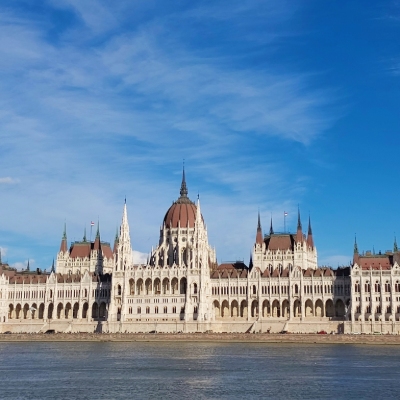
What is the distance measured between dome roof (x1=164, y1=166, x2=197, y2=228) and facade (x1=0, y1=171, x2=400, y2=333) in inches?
8.2

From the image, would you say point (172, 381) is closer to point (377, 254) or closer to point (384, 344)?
point (384, 344)

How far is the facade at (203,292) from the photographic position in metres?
141

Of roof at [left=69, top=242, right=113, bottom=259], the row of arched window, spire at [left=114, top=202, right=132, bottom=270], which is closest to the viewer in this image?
the row of arched window

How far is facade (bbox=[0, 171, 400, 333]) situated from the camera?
141000 millimetres

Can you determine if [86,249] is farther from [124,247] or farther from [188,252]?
[188,252]

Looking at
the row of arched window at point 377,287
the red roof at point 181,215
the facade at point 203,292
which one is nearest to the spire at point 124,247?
the facade at point 203,292

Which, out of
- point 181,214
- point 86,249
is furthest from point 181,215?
point 86,249

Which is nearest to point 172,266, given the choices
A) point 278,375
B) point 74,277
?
point 74,277

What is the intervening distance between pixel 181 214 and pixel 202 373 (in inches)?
3642

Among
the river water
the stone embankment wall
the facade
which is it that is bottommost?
the river water

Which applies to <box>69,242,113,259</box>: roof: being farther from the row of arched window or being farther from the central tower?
the row of arched window

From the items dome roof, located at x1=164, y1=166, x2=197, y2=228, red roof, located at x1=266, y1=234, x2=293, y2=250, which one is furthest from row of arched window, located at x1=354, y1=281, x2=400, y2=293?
dome roof, located at x1=164, y1=166, x2=197, y2=228

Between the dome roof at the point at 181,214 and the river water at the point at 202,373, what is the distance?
185ft

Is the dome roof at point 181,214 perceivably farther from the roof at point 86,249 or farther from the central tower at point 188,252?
the roof at point 86,249
